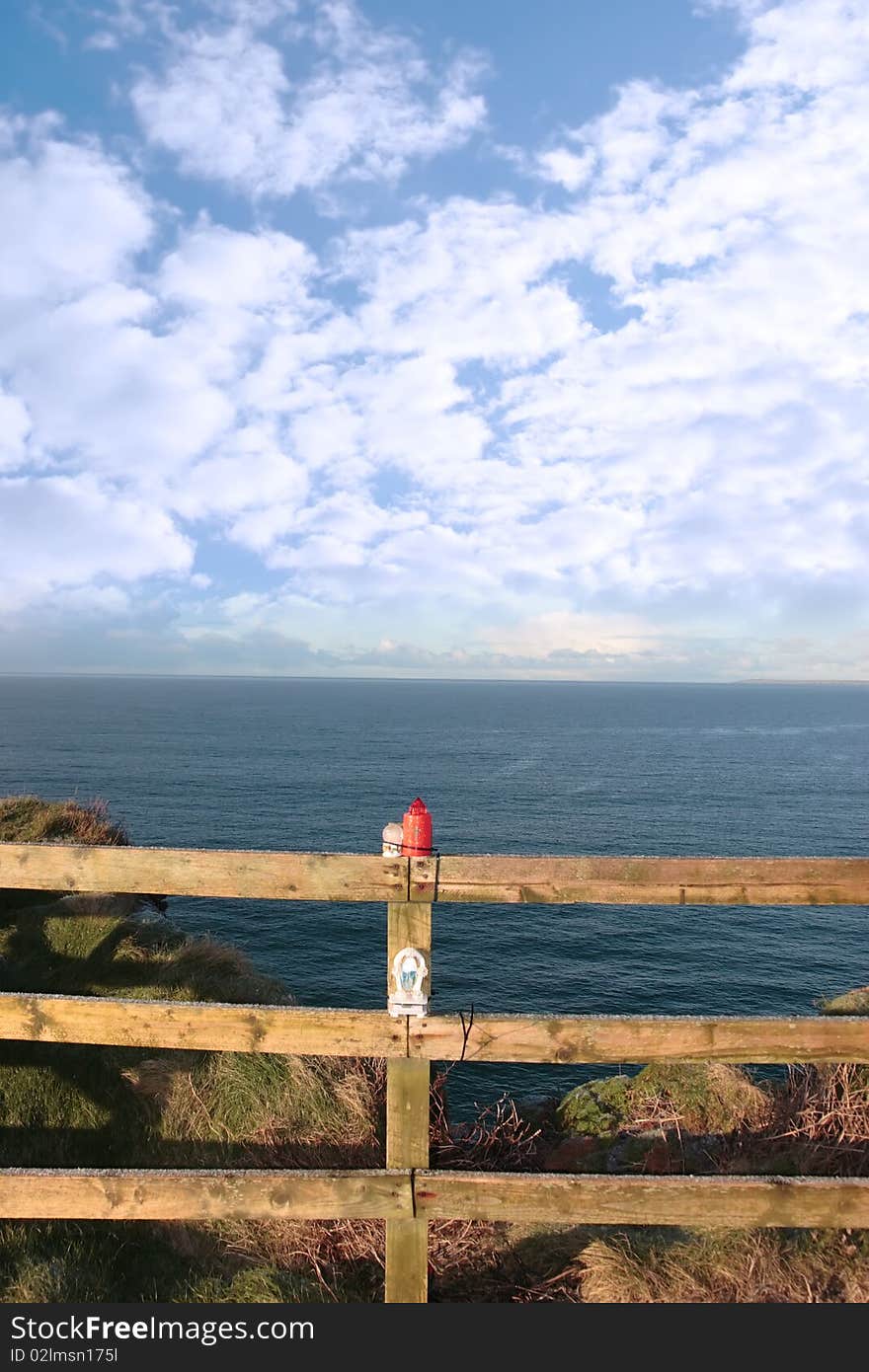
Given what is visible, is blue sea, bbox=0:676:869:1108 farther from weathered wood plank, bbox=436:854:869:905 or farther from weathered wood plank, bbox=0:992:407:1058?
weathered wood plank, bbox=436:854:869:905

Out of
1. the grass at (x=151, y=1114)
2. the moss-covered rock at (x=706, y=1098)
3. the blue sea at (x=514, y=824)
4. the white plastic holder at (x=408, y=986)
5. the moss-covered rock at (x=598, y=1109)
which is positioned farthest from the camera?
the blue sea at (x=514, y=824)

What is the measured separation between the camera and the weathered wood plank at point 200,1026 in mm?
3842

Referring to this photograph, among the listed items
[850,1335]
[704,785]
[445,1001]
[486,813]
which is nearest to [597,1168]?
[850,1335]

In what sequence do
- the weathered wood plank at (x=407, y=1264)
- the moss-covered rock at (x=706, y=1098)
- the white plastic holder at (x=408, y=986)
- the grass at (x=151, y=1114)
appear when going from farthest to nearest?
the moss-covered rock at (x=706, y=1098), the grass at (x=151, y=1114), the weathered wood plank at (x=407, y=1264), the white plastic holder at (x=408, y=986)

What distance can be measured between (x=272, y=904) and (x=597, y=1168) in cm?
2942

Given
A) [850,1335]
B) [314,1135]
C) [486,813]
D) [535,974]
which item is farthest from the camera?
[486,813]

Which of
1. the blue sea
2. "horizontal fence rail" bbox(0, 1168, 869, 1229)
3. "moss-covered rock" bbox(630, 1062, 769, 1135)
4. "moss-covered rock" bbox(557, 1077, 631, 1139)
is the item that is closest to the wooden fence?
"horizontal fence rail" bbox(0, 1168, 869, 1229)

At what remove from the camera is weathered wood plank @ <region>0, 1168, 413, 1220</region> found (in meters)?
3.87

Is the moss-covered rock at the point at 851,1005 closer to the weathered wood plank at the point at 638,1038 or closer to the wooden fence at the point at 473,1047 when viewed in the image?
the wooden fence at the point at 473,1047

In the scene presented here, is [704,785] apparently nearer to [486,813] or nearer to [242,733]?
[486,813]

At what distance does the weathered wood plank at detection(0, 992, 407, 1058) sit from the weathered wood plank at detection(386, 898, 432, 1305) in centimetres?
16

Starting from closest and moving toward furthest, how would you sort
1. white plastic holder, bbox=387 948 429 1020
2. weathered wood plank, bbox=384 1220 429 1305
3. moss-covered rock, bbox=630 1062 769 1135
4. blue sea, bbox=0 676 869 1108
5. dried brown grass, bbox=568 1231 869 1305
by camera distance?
white plastic holder, bbox=387 948 429 1020 → weathered wood plank, bbox=384 1220 429 1305 → dried brown grass, bbox=568 1231 869 1305 → moss-covered rock, bbox=630 1062 769 1135 → blue sea, bbox=0 676 869 1108

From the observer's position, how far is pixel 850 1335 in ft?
12.5

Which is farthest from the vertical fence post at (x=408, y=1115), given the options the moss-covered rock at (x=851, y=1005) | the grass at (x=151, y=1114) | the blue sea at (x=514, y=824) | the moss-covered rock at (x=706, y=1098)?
the blue sea at (x=514, y=824)
